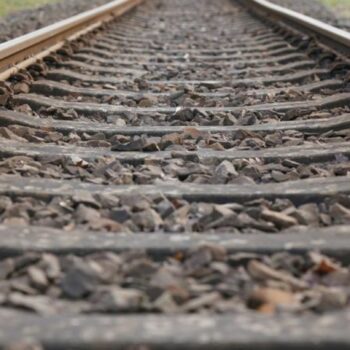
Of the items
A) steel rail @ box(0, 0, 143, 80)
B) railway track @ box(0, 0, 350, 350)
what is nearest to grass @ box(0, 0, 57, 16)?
steel rail @ box(0, 0, 143, 80)

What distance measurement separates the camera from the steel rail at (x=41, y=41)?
450 centimetres

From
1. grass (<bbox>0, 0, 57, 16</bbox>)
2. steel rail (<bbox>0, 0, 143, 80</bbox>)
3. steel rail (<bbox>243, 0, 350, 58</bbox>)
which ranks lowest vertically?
grass (<bbox>0, 0, 57, 16</bbox>)

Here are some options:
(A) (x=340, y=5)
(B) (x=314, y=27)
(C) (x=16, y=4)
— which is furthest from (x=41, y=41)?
(A) (x=340, y=5)

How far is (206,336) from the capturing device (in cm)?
157

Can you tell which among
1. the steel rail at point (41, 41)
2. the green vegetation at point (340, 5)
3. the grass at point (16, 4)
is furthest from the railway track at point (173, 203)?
the grass at point (16, 4)

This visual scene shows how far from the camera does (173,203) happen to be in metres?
2.59

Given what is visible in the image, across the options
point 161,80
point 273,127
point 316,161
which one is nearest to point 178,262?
point 316,161

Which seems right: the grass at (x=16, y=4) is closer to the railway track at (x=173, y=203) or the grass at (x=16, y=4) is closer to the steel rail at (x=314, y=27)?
the steel rail at (x=314, y=27)

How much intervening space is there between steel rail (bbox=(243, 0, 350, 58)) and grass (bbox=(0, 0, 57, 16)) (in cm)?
500

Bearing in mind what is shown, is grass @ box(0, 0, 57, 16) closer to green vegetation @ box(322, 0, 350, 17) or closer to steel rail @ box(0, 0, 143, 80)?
steel rail @ box(0, 0, 143, 80)

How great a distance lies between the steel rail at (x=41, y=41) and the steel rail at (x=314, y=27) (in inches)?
79.3

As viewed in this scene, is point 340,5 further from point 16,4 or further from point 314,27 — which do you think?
point 314,27

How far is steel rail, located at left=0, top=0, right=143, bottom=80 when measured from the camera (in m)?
4.50

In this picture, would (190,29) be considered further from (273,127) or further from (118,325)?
(118,325)
